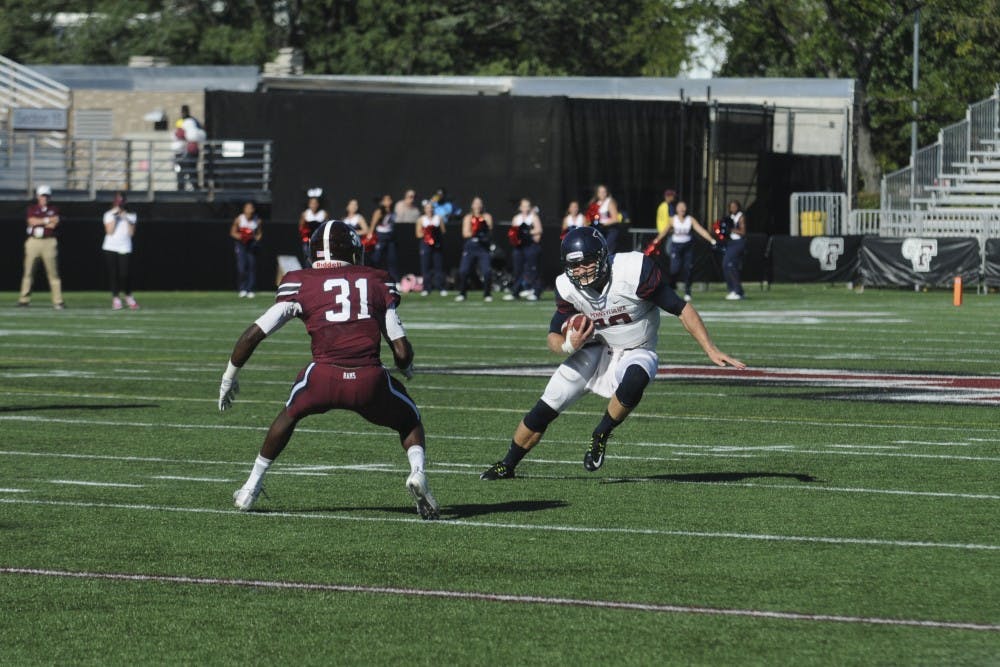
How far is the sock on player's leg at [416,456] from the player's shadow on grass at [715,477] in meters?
1.92

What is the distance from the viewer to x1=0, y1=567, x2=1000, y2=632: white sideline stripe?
23.4 ft

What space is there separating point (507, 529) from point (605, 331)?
6.59 feet

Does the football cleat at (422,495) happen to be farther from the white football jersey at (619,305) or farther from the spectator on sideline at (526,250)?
the spectator on sideline at (526,250)

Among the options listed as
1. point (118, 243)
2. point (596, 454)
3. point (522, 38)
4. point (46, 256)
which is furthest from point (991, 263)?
point (522, 38)

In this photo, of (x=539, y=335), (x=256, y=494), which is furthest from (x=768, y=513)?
(x=539, y=335)

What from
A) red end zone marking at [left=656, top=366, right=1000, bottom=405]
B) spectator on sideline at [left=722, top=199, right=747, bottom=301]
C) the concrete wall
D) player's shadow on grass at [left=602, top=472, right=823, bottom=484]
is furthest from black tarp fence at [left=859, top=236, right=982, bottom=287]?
player's shadow on grass at [left=602, top=472, right=823, bottom=484]

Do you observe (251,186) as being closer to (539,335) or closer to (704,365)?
(539,335)

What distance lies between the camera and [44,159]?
130ft

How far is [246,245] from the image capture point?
34.2 metres

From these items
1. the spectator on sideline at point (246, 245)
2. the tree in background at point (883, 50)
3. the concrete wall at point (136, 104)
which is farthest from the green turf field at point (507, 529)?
the tree in background at point (883, 50)

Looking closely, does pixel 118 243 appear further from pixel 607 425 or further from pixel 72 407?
pixel 607 425

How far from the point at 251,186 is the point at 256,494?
3155cm

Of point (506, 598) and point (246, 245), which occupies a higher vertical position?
point (246, 245)

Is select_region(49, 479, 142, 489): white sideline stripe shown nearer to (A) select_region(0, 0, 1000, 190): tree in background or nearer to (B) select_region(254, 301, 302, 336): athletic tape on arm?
(B) select_region(254, 301, 302, 336): athletic tape on arm
